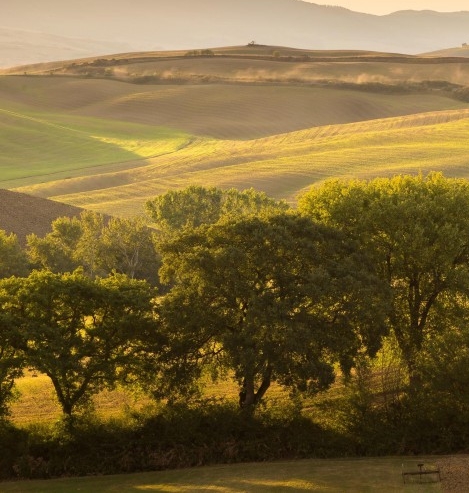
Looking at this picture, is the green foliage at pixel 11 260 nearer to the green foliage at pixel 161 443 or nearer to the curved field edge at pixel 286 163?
the curved field edge at pixel 286 163

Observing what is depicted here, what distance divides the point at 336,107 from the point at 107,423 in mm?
148337

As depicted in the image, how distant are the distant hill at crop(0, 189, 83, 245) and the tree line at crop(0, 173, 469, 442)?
55706 mm

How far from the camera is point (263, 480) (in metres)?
34.6

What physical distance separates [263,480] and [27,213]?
7176cm

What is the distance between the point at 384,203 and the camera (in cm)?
4328

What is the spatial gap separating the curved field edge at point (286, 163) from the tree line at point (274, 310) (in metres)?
67.2

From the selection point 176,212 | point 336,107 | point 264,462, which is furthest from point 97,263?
point 336,107

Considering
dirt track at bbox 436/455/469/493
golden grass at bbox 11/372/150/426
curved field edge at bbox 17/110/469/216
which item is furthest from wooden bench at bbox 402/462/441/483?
curved field edge at bbox 17/110/469/216

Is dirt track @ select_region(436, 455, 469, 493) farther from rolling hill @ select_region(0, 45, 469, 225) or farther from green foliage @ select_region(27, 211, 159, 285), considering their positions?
rolling hill @ select_region(0, 45, 469, 225)

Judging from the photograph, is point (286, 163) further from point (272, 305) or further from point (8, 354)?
point (8, 354)

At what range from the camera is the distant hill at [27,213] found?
97.2 m

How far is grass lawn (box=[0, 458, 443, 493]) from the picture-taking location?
33344mm

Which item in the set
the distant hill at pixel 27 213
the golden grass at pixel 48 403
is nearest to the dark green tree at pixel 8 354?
the golden grass at pixel 48 403

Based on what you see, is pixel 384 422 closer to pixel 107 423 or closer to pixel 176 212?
pixel 107 423
